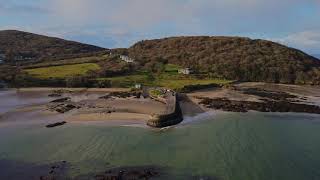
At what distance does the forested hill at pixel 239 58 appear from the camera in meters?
91.6

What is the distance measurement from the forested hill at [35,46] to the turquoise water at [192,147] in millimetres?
91629

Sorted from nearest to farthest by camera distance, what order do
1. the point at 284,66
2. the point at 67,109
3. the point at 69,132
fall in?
the point at 69,132
the point at 67,109
the point at 284,66

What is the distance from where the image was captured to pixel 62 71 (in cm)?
9281

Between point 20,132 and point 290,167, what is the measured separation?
2538cm

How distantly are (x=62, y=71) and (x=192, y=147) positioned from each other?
197ft

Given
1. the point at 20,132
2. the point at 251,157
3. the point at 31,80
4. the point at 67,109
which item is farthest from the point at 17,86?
the point at 251,157

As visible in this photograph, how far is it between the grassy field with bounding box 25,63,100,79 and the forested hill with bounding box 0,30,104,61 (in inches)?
1343

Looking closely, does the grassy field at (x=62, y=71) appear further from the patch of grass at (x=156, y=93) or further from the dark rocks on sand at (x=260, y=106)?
the dark rocks on sand at (x=260, y=106)

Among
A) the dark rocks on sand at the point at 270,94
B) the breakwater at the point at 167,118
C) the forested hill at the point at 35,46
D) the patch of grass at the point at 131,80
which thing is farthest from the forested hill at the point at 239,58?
the breakwater at the point at 167,118

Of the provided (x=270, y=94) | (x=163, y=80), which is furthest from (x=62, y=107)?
(x=270, y=94)

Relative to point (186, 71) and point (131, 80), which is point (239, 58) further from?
point (131, 80)

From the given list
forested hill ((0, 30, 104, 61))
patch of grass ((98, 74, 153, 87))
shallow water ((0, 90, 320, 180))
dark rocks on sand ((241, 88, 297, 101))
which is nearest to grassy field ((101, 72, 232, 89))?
patch of grass ((98, 74, 153, 87))

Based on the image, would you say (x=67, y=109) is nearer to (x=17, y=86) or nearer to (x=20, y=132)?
(x=20, y=132)

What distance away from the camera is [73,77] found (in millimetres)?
83562
